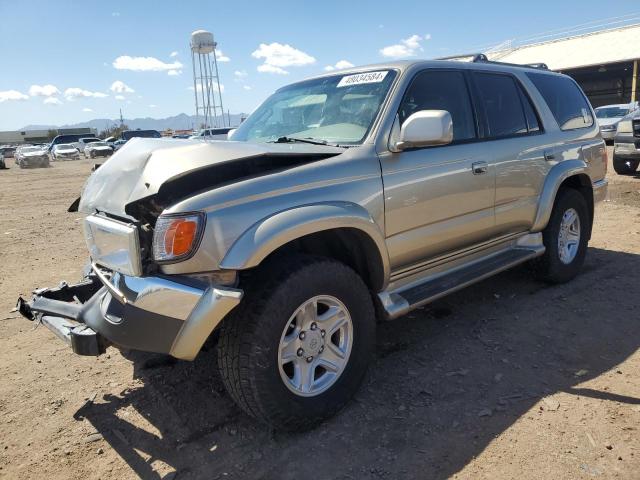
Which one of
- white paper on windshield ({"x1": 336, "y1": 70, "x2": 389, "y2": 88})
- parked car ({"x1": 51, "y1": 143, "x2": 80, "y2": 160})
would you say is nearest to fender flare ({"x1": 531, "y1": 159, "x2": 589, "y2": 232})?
white paper on windshield ({"x1": 336, "y1": 70, "x2": 389, "y2": 88})

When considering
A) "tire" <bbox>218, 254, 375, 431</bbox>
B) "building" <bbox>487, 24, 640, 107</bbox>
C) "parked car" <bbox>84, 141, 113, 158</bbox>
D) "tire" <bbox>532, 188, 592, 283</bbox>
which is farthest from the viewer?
"parked car" <bbox>84, 141, 113, 158</bbox>

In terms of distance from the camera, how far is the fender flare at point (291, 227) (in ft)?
7.83

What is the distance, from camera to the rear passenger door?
396 centimetres

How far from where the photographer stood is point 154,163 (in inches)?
103

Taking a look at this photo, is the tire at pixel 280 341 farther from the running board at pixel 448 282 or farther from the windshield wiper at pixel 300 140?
the windshield wiper at pixel 300 140

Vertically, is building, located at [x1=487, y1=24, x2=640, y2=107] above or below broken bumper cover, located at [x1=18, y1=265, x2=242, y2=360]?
above

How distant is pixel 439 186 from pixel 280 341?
155 cm

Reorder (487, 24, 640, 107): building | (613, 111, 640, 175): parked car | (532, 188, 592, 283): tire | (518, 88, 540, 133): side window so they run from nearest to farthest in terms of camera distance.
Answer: (518, 88, 540, 133): side window
(532, 188, 592, 283): tire
(613, 111, 640, 175): parked car
(487, 24, 640, 107): building

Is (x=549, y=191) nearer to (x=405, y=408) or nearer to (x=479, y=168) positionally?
(x=479, y=168)

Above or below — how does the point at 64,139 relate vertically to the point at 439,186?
above

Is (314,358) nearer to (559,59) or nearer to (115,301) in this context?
(115,301)

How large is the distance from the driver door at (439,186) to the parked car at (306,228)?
12 millimetres

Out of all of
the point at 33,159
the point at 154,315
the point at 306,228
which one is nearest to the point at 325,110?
the point at 306,228

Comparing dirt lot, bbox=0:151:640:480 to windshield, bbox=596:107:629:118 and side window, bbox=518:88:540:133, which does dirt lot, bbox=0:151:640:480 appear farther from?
windshield, bbox=596:107:629:118
